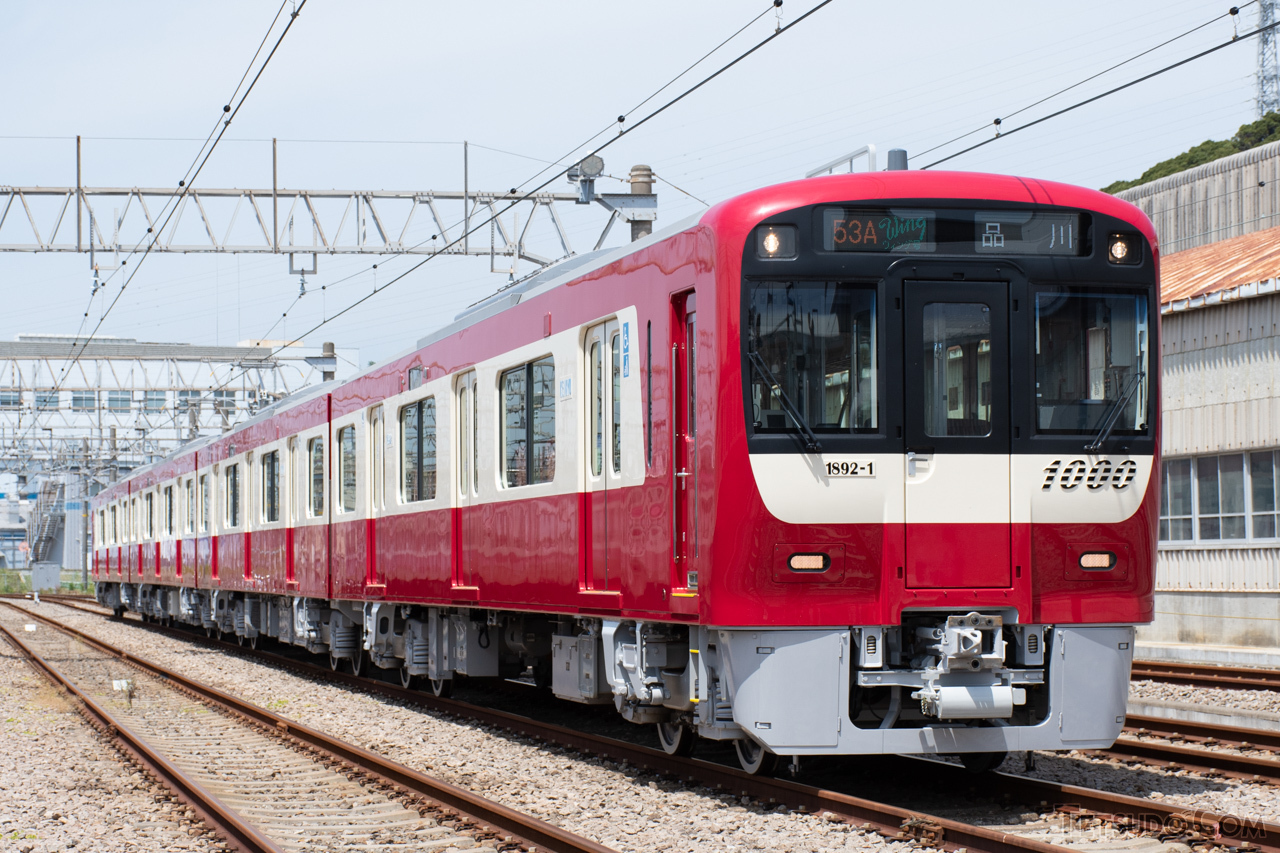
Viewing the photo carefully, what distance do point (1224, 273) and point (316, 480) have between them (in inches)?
489

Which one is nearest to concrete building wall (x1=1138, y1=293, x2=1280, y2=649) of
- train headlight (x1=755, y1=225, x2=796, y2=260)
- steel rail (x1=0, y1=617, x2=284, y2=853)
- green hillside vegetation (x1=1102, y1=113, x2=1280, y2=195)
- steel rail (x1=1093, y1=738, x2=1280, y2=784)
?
steel rail (x1=1093, y1=738, x2=1280, y2=784)

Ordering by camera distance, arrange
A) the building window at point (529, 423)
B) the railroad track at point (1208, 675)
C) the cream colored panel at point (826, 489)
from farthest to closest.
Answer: the railroad track at point (1208, 675) → the building window at point (529, 423) → the cream colored panel at point (826, 489)

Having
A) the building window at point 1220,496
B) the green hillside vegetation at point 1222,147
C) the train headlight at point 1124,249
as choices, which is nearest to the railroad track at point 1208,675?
the building window at point 1220,496

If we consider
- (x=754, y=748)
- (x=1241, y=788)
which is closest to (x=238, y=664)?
(x=754, y=748)

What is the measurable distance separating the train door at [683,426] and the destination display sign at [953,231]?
92 cm

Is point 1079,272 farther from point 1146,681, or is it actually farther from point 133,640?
point 133,640

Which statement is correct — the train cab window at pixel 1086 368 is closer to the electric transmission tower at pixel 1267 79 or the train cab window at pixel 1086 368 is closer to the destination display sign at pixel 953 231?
the destination display sign at pixel 953 231

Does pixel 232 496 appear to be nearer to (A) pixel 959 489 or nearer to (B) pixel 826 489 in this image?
(B) pixel 826 489

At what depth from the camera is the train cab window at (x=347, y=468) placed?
52.2ft

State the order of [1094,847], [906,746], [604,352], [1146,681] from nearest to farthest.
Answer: [1094,847] → [906,746] → [604,352] → [1146,681]

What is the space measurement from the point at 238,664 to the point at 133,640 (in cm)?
763

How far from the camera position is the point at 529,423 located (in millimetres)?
10883

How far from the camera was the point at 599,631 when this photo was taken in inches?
393

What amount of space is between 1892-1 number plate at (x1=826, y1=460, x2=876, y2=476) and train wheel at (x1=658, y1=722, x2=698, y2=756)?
2.28m
